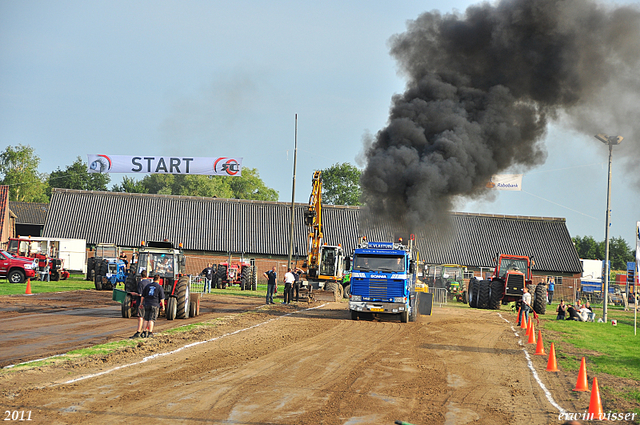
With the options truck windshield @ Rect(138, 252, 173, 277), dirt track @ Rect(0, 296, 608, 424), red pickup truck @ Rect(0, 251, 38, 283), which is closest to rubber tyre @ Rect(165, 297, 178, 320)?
truck windshield @ Rect(138, 252, 173, 277)

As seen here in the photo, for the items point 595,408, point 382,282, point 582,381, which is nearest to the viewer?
point 595,408

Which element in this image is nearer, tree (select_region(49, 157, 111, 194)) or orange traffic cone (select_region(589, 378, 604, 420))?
orange traffic cone (select_region(589, 378, 604, 420))

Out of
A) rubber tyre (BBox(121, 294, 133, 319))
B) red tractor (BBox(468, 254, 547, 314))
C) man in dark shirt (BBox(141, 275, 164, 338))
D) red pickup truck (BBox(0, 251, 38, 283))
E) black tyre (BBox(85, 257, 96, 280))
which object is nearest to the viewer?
man in dark shirt (BBox(141, 275, 164, 338))

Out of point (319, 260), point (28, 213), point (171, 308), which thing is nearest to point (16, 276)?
point (319, 260)

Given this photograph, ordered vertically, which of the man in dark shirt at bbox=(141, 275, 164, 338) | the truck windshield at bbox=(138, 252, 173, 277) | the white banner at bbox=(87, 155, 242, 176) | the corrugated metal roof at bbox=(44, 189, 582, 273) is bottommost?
the man in dark shirt at bbox=(141, 275, 164, 338)

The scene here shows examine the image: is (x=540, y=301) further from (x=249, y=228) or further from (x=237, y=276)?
(x=249, y=228)

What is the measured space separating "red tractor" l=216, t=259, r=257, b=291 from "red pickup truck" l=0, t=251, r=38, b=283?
13.2 metres

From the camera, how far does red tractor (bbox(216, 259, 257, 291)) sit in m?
42.8

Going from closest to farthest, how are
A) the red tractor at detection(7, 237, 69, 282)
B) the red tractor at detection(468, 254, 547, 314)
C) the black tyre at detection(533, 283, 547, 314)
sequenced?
the black tyre at detection(533, 283, 547, 314), the red tractor at detection(468, 254, 547, 314), the red tractor at detection(7, 237, 69, 282)

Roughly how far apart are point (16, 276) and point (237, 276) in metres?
15.1

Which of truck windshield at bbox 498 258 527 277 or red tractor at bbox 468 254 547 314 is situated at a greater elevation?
truck windshield at bbox 498 258 527 277

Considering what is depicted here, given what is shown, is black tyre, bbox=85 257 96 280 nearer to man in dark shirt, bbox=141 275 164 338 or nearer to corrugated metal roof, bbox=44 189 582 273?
corrugated metal roof, bbox=44 189 582 273

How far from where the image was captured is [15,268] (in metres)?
35.8

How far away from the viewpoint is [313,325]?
2030cm
